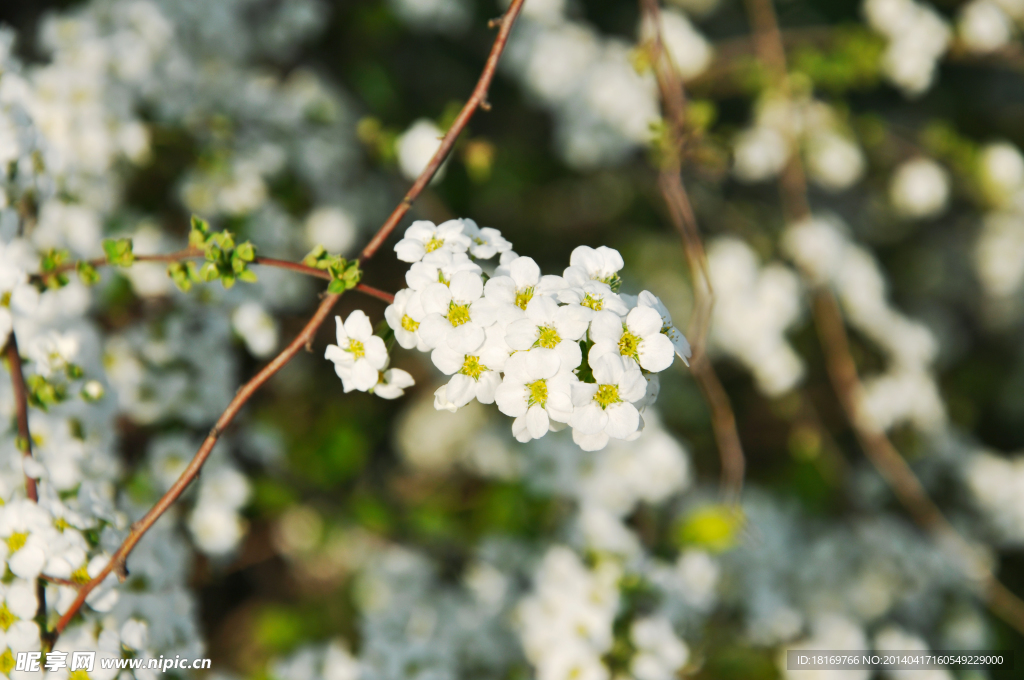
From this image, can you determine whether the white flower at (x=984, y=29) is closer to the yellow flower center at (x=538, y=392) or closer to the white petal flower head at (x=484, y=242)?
the white petal flower head at (x=484, y=242)

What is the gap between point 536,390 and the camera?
885 millimetres

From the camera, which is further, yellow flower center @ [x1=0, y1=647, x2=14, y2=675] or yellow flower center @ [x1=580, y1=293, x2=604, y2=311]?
yellow flower center @ [x1=0, y1=647, x2=14, y2=675]

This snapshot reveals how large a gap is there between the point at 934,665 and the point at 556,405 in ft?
6.15

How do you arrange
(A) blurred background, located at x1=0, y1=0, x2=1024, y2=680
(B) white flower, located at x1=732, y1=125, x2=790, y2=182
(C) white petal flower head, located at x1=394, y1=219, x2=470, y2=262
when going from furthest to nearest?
1. (B) white flower, located at x1=732, y1=125, x2=790, y2=182
2. (A) blurred background, located at x1=0, y1=0, x2=1024, y2=680
3. (C) white petal flower head, located at x1=394, y1=219, x2=470, y2=262

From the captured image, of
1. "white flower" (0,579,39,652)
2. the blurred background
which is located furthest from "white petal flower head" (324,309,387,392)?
the blurred background

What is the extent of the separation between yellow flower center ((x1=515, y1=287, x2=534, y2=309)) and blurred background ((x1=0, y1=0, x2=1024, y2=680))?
0.72 m

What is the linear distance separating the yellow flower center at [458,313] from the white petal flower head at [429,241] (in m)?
0.09

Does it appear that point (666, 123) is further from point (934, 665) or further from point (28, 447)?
point (934, 665)

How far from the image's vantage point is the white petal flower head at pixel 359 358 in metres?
0.98

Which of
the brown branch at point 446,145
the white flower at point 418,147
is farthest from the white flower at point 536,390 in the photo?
the white flower at point 418,147

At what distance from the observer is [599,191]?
3.04 m

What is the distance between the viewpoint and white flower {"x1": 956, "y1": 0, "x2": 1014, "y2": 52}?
2248 millimetres

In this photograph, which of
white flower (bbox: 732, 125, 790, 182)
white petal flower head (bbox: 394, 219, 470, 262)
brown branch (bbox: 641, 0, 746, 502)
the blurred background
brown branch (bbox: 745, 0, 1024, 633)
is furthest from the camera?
white flower (bbox: 732, 125, 790, 182)

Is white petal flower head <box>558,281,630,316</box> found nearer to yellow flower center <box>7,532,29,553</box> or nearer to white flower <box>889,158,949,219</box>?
yellow flower center <box>7,532,29,553</box>
